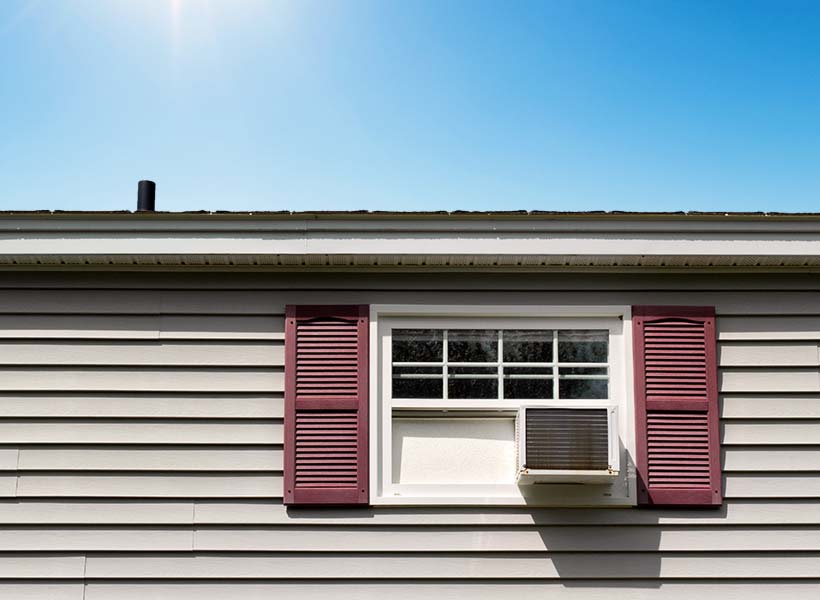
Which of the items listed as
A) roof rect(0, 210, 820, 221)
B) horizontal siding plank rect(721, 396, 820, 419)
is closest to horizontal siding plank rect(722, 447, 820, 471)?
horizontal siding plank rect(721, 396, 820, 419)

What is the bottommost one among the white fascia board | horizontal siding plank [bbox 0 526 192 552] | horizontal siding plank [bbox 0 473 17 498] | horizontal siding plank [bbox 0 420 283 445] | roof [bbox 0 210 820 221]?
horizontal siding plank [bbox 0 526 192 552]

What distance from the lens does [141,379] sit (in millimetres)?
3389

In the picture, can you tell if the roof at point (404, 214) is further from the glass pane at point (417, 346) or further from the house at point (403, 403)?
the glass pane at point (417, 346)

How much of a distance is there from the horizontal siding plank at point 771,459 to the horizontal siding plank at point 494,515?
165 millimetres

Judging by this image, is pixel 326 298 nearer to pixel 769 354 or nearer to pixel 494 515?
pixel 494 515

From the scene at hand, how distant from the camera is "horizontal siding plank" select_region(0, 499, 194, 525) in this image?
3.30m

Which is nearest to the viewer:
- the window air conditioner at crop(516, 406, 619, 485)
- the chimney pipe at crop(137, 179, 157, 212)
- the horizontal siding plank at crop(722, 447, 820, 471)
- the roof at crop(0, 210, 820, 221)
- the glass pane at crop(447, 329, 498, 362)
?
the window air conditioner at crop(516, 406, 619, 485)

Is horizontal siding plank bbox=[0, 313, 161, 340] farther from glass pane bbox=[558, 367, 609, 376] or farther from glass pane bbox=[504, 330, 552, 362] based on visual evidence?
glass pane bbox=[558, 367, 609, 376]

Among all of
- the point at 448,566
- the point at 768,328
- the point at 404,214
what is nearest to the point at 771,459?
the point at 768,328

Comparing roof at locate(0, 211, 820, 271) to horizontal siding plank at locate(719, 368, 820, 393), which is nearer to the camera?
roof at locate(0, 211, 820, 271)

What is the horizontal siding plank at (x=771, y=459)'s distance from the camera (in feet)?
11.0

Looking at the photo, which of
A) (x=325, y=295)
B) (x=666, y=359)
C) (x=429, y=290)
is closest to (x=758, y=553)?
(x=666, y=359)

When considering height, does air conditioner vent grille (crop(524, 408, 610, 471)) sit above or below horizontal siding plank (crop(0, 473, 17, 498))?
above

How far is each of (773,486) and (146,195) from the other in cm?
365
